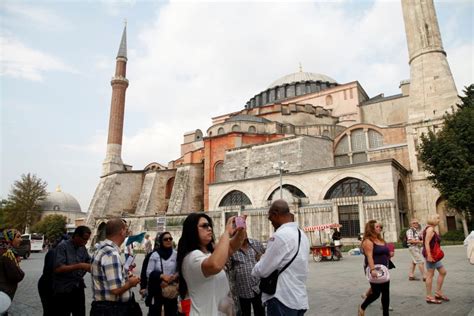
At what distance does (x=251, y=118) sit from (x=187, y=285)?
32518 millimetres

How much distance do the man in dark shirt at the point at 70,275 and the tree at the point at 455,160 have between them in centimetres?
1815

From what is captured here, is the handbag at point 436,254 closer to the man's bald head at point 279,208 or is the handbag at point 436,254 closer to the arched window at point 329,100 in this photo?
the man's bald head at point 279,208

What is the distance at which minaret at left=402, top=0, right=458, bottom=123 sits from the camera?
22719mm

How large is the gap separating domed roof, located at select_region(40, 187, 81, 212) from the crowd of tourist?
70.9 meters

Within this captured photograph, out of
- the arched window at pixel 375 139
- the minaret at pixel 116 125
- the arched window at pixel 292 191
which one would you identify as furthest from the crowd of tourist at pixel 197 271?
the minaret at pixel 116 125

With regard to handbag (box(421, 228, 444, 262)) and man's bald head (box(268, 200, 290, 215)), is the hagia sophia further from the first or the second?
man's bald head (box(268, 200, 290, 215))

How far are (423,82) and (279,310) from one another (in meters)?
25.9

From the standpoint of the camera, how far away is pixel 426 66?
2362 centimetres

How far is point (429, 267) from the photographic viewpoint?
5.30 m

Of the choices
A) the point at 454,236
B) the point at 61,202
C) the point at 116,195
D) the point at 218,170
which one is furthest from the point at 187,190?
the point at 61,202

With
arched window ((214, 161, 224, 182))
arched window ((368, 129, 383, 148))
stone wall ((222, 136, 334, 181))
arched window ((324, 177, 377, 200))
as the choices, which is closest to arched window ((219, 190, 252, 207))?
stone wall ((222, 136, 334, 181))

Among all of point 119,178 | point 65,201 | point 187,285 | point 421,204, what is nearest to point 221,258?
point 187,285

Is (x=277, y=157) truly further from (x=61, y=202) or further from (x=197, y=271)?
(x=61, y=202)

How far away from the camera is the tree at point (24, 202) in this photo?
40.2 m
